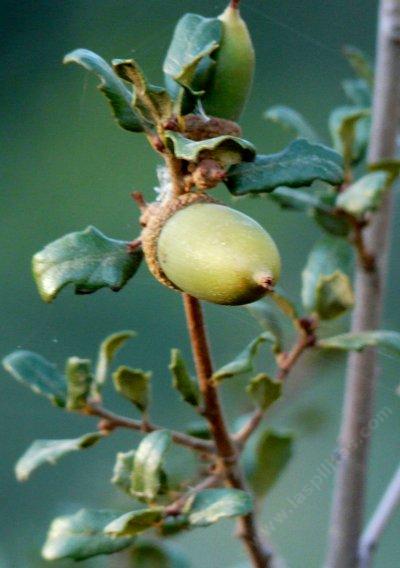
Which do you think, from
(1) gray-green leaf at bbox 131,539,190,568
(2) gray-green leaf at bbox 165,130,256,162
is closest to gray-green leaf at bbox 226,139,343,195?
(2) gray-green leaf at bbox 165,130,256,162

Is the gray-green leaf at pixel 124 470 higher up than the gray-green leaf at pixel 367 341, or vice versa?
the gray-green leaf at pixel 367 341

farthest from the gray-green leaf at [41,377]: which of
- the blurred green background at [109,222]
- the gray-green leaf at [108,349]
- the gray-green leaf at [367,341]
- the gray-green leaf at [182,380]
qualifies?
the blurred green background at [109,222]

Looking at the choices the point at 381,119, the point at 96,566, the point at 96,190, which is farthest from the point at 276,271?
the point at 96,190

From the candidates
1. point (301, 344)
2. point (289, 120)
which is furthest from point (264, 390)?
point (289, 120)

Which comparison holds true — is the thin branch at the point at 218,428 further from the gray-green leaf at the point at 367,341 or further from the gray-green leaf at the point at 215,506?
the gray-green leaf at the point at 367,341

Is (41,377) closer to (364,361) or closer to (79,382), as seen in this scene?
(79,382)

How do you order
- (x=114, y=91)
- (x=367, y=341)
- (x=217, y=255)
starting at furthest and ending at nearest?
(x=367, y=341) → (x=114, y=91) → (x=217, y=255)

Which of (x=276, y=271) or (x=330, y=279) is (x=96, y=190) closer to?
(x=330, y=279)
